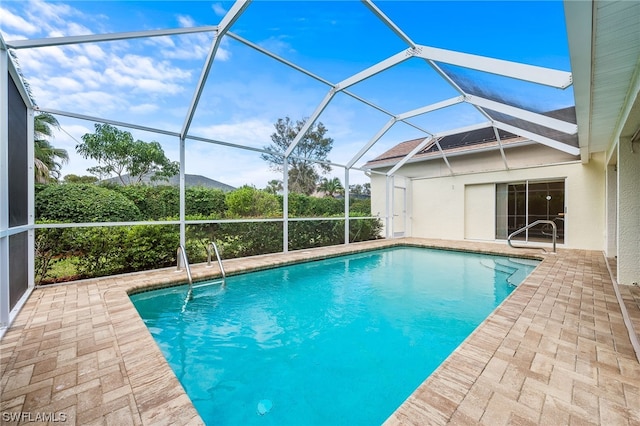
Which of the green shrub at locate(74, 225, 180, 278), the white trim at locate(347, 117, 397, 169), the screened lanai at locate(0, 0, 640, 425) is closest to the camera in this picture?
the screened lanai at locate(0, 0, 640, 425)

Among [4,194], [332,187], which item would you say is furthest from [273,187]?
[4,194]

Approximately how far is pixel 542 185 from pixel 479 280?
597 cm

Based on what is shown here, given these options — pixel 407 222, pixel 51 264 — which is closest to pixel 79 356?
pixel 51 264

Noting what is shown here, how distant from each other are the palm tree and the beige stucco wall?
1098cm

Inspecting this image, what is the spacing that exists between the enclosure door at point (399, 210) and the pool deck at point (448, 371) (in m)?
8.54

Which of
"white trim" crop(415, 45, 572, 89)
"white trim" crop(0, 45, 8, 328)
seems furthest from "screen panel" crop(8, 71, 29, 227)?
"white trim" crop(415, 45, 572, 89)

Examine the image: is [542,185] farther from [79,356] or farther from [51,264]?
[51,264]

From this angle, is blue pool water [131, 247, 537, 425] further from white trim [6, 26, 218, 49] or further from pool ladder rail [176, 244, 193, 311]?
white trim [6, 26, 218, 49]

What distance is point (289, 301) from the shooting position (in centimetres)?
466

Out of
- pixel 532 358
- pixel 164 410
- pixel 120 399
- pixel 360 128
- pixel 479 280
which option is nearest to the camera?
pixel 164 410

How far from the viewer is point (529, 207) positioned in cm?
967

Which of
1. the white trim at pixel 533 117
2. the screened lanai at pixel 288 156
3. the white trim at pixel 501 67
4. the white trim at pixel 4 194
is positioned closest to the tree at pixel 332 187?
the screened lanai at pixel 288 156

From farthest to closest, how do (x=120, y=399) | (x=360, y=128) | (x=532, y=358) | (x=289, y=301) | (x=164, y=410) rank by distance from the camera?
(x=360, y=128)
(x=289, y=301)
(x=532, y=358)
(x=120, y=399)
(x=164, y=410)

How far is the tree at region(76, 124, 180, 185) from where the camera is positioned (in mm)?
5113
